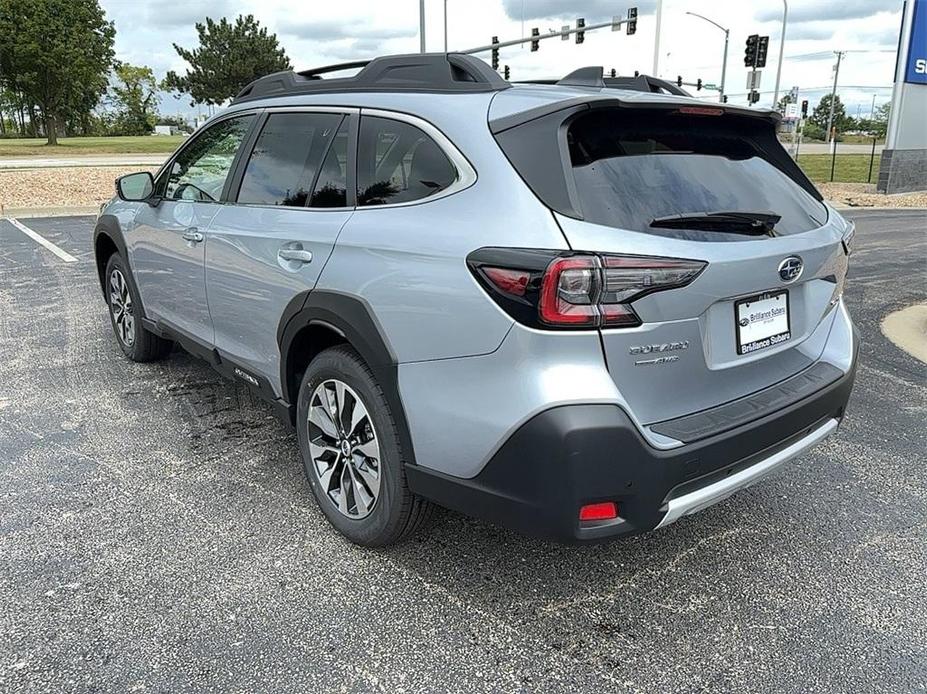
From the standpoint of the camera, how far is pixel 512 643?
2459mm

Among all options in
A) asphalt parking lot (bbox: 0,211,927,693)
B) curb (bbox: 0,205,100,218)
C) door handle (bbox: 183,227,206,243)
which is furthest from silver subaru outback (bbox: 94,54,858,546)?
curb (bbox: 0,205,100,218)

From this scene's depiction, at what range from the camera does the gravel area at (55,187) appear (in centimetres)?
1530

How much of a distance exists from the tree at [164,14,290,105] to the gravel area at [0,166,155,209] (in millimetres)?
44311

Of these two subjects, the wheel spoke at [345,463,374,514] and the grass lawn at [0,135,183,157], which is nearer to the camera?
the wheel spoke at [345,463,374,514]

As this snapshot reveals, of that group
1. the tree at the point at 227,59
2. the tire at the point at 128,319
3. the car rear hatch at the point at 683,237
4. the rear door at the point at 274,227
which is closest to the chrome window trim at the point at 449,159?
the car rear hatch at the point at 683,237

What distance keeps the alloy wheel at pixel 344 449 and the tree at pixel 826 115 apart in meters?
93.2

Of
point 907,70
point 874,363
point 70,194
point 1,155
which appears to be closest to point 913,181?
point 907,70

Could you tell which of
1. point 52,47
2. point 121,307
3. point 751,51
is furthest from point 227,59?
point 121,307

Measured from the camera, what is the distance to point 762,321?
253 cm

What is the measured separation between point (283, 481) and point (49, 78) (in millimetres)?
43774

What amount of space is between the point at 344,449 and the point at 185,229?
5.65ft

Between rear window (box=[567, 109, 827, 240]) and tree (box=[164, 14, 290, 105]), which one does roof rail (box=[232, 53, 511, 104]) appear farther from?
tree (box=[164, 14, 290, 105])

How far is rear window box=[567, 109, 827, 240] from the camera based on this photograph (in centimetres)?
231

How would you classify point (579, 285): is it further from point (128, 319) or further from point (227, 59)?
point (227, 59)
